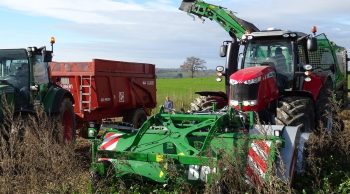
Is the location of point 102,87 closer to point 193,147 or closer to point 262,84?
point 262,84

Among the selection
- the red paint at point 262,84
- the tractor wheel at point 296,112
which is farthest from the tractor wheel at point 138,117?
the tractor wheel at point 296,112

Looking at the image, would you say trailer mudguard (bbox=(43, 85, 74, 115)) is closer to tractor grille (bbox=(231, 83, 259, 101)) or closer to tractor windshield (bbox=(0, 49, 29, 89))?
tractor windshield (bbox=(0, 49, 29, 89))

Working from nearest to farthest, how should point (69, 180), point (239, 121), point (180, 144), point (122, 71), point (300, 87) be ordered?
point (69, 180) < point (180, 144) < point (239, 121) < point (300, 87) < point (122, 71)

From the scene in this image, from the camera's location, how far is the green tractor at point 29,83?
7781mm

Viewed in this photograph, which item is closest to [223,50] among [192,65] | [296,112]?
[296,112]

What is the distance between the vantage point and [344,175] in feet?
19.5

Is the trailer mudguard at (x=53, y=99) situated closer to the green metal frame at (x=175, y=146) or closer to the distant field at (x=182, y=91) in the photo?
the green metal frame at (x=175, y=146)

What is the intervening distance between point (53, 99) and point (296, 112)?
14.2 feet

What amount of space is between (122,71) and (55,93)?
8.85ft

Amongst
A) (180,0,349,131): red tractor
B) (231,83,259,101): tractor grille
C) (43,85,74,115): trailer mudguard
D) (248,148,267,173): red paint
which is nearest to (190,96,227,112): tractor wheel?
(180,0,349,131): red tractor

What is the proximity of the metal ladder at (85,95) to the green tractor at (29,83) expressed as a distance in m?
1.17

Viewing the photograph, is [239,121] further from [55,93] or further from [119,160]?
[55,93]

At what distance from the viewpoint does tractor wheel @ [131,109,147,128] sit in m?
11.5

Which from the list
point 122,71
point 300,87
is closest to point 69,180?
point 300,87
